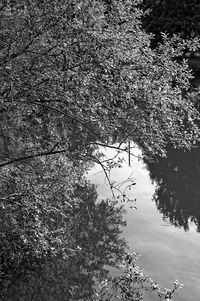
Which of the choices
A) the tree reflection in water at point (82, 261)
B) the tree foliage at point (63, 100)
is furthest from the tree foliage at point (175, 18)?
the tree foliage at point (63, 100)

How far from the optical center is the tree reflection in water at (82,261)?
48.2 feet

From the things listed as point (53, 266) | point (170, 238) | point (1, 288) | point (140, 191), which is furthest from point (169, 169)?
point (1, 288)

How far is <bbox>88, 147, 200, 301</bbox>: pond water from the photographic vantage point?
55.6 ft

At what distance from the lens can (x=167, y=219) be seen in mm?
22250

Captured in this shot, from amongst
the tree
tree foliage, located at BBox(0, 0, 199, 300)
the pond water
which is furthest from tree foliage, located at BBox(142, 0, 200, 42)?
the tree

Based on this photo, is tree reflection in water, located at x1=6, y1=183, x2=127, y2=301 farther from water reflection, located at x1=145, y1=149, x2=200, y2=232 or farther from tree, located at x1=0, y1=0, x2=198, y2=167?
tree, located at x1=0, y1=0, x2=198, y2=167

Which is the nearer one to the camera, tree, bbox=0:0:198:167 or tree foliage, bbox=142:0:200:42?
tree, bbox=0:0:198:167

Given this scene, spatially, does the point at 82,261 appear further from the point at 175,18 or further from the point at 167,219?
the point at 175,18

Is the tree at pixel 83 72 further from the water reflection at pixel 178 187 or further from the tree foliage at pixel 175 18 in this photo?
the tree foliage at pixel 175 18

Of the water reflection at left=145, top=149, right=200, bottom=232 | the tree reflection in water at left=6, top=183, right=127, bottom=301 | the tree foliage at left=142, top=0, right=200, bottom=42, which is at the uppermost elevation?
the tree foliage at left=142, top=0, right=200, bottom=42

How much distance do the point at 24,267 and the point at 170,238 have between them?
299 inches

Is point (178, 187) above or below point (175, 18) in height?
below

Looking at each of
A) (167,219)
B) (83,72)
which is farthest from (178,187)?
(83,72)

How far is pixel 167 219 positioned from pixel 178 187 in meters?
4.41
